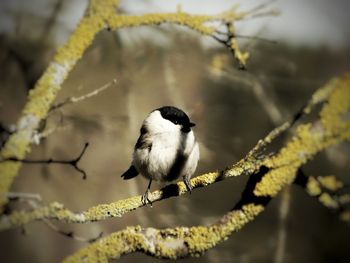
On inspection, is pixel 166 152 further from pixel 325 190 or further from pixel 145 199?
pixel 325 190

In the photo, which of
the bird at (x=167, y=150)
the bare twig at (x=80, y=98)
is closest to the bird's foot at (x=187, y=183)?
the bird at (x=167, y=150)

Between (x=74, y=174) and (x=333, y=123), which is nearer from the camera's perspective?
(x=333, y=123)

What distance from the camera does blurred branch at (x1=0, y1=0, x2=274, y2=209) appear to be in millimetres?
900

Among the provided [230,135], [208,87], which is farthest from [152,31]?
[230,135]

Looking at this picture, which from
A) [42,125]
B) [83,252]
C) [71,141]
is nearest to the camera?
[83,252]

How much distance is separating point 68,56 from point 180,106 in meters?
0.26

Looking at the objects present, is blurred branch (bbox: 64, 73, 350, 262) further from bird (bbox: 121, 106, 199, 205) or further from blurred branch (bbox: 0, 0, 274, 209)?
blurred branch (bbox: 0, 0, 274, 209)

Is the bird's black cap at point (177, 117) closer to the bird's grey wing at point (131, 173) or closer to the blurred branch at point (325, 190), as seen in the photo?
the bird's grey wing at point (131, 173)

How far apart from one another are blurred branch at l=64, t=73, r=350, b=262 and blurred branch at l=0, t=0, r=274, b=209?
0.85 feet

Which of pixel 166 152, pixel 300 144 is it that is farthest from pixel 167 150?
pixel 300 144

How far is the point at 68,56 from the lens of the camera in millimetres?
913

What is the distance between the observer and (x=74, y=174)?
103 cm

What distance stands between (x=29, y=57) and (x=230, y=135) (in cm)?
52

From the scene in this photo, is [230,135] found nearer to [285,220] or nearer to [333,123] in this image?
[285,220]
